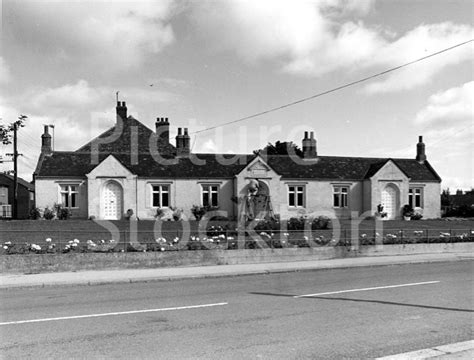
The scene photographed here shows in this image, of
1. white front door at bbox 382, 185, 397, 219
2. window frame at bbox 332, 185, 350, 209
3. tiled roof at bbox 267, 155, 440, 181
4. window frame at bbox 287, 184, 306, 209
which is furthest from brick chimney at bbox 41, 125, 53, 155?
white front door at bbox 382, 185, 397, 219

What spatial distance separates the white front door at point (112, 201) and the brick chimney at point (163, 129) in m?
12.4

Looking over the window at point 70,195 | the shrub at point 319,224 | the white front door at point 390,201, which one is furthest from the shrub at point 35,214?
the white front door at point 390,201

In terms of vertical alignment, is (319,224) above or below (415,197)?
below

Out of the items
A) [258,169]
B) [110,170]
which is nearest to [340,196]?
[258,169]

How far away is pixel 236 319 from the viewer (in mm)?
8273

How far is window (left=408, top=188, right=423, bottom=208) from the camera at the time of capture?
40844 mm

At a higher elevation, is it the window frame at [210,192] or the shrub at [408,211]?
the window frame at [210,192]

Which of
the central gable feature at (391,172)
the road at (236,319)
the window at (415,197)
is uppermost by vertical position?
the central gable feature at (391,172)

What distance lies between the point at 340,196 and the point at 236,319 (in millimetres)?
33022

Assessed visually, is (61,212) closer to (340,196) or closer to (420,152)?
(340,196)

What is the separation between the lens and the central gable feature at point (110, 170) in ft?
113

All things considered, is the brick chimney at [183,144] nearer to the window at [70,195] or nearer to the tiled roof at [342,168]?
the tiled roof at [342,168]

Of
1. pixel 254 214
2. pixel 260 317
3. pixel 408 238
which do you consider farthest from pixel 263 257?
pixel 254 214

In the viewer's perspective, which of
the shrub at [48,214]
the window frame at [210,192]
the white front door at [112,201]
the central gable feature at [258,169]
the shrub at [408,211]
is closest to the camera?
the shrub at [48,214]
